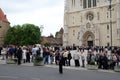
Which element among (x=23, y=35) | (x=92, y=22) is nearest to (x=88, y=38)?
(x=92, y=22)

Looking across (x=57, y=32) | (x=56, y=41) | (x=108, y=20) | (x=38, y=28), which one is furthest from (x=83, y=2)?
(x=57, y=32)

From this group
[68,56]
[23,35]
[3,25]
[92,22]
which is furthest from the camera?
[3,25]

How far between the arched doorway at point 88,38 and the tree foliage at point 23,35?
2078 centimetres

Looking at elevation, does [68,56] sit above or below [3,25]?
below

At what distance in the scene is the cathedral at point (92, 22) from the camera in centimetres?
6600

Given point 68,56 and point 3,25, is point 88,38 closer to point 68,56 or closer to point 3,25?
point 3,25

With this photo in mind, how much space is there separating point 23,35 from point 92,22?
26359mm

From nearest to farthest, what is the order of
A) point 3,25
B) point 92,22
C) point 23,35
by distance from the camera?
1. point 92,22
2. point 23,35
3. point 3,25

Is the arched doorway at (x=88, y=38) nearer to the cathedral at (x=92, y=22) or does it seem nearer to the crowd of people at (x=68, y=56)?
the cathedral at (x=92, y=22)

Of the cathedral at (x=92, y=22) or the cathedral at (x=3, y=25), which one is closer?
the cathedral at (x=92, y=22)

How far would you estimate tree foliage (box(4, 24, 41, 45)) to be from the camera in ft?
290

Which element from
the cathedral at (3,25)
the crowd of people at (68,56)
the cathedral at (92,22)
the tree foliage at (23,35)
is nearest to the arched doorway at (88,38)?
the cathedral at (92,22)

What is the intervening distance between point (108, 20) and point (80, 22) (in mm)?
8177

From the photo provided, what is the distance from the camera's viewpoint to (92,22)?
70.2 metres
